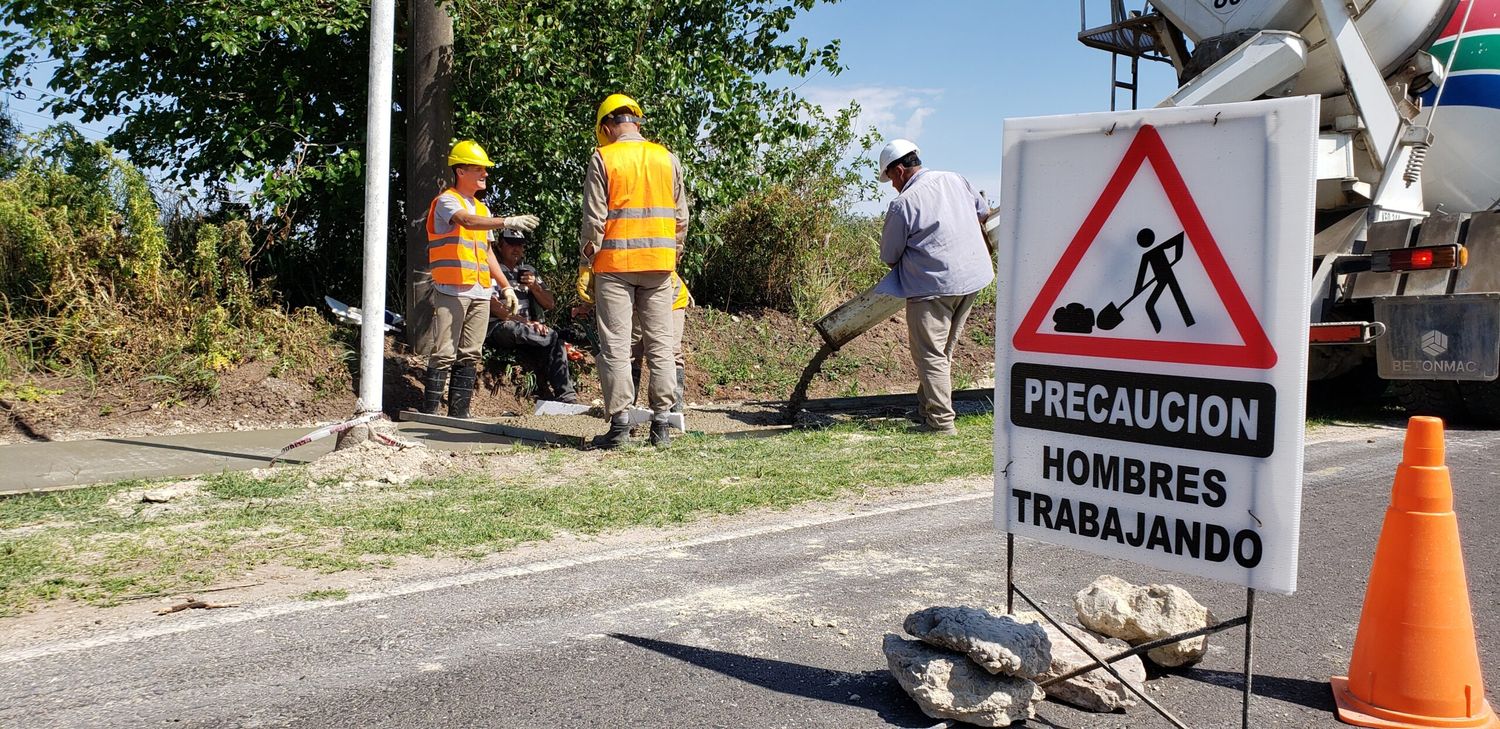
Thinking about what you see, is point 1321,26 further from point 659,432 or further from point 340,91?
point 340,91

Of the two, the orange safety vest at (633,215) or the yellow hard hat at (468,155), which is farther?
the yellow hard hat at (468,155)

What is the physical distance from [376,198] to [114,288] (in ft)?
10.0

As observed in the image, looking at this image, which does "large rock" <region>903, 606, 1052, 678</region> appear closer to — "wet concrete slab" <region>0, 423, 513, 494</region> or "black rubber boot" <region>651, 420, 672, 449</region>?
"black rubber boot" <region>651, 420, 672, 449</region>

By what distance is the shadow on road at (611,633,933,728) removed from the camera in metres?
2.87

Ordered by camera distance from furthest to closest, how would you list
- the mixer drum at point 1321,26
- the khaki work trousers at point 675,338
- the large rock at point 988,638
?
the mixer drum at point 1321,26
the khaki work trousers at point 675,338
the large rock at point 988,638

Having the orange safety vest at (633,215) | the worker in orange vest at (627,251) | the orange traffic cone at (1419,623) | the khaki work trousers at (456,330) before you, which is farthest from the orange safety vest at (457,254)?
the orange traffic cone at (1419,623)

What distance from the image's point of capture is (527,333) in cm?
855

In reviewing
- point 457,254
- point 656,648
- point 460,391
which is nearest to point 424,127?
point 457,254

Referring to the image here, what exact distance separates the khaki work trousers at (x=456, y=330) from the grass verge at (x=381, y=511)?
1606mm

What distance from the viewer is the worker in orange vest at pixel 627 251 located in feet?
21.6

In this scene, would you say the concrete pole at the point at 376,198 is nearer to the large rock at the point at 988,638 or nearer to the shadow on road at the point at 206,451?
the shadow on road at the point at 206,451

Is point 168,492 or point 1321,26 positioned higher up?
point 1321,26

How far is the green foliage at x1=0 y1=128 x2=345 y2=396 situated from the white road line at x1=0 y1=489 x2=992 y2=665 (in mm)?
4525

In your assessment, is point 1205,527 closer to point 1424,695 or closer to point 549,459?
point 1424,695
